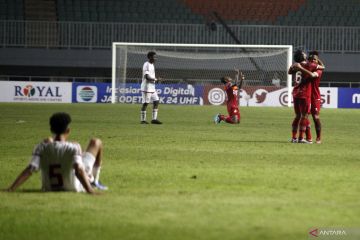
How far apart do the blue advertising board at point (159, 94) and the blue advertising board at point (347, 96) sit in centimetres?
749

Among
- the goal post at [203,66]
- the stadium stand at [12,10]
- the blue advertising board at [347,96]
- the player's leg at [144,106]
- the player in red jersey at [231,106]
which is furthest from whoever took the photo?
the stadium stand at [12,10]

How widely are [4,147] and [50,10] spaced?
34.4 m

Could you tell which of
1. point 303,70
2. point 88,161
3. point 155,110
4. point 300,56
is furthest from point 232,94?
point 88,161

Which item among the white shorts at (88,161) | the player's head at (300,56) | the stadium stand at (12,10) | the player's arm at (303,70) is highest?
the stadium stand at (12,10)

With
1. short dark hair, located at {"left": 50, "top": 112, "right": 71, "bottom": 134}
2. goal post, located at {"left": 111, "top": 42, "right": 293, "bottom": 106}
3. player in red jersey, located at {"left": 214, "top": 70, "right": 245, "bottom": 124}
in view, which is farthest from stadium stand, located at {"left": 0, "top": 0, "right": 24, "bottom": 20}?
short dark hair, located at {"left": 50, "top": 112, "right": 71, "bottom": 134}

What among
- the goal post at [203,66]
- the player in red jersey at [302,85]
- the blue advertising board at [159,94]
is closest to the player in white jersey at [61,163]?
the player in red jersey at [302,85]

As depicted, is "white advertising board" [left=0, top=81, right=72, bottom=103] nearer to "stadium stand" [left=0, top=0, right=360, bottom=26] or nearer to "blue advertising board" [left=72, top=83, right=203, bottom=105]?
"blue advertising board" [left=72, top=83, right=203, bottom=105]

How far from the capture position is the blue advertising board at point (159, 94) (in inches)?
1836

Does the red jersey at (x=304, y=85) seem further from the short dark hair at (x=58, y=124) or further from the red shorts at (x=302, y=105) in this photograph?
the short dark hair at (x=58, y=124)

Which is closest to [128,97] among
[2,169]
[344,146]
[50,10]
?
[50,10]

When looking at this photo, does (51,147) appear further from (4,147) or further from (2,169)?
(4,147)

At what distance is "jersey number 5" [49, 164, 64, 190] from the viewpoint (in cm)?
958

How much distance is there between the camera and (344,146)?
60.6 ft

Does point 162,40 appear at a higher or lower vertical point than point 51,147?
higher
